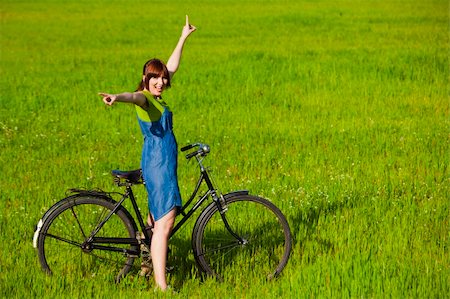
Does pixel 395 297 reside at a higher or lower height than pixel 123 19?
lower

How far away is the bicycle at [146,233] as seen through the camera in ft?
21.7

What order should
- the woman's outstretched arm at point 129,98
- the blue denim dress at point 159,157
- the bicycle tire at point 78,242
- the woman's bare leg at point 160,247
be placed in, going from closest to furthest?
the woman's outstretched arm at point 129,98 → the blue denim dress at point 159,157 → the woman's bare leg at point 160,247 → the bicycle tire at point 78,242

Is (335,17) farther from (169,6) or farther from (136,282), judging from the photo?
(136,282)

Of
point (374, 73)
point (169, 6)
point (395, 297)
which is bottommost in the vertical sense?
point (395, 297)

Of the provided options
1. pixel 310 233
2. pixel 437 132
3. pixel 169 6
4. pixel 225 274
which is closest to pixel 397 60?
pixel 437 132

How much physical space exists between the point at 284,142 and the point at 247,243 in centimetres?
542

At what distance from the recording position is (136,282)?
22.1 ft

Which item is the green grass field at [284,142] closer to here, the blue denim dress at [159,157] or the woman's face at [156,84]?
the blue denim dress at [159,157]

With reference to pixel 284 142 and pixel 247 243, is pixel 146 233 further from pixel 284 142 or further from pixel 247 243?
pixel 284 142

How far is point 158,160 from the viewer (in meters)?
6.39

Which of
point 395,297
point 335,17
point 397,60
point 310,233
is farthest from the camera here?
point 335,17

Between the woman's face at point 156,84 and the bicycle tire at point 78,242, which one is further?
the bicycle tire at point 78,242

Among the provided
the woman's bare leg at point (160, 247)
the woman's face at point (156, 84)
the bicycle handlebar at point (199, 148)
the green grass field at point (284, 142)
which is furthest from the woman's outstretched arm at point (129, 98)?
the green grass field at point (284, 142)

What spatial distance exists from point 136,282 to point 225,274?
843 millimetres
